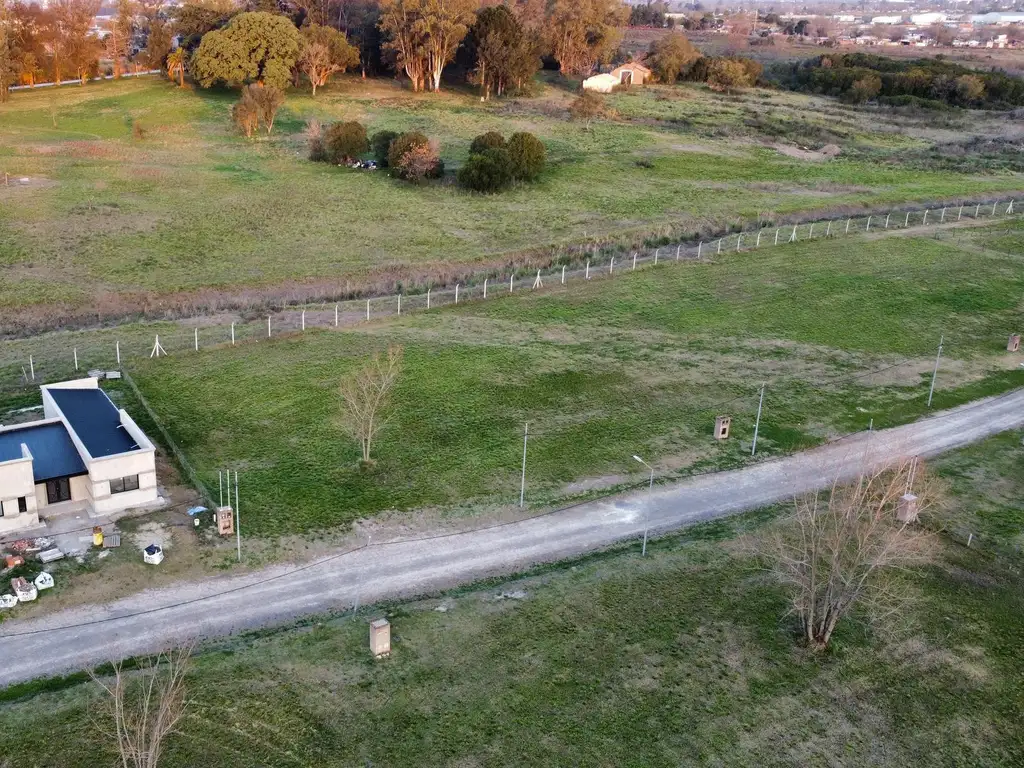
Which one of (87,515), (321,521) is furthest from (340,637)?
(87,515)

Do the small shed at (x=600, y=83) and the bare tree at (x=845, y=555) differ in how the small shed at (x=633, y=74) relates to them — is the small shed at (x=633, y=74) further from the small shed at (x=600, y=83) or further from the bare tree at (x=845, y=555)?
the bare tree at (x=845, y=555)

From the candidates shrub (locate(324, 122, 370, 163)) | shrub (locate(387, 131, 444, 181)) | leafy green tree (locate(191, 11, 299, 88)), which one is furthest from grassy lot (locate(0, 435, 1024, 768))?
leafy green tree (locate(191, 11, 299, 88))

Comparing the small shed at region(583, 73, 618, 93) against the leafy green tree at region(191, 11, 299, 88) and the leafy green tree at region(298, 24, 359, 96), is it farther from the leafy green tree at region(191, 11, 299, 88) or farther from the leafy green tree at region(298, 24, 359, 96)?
the leafy green tree at region(191, 11, 299, 88)

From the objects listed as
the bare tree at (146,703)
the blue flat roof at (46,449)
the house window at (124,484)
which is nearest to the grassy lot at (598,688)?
the bare tree at (146,703)

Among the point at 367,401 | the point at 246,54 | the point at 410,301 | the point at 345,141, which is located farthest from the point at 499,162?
the point at 367,401

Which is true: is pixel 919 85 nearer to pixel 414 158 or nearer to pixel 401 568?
pixel 414 158

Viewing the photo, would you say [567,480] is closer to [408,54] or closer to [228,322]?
[228,322]
